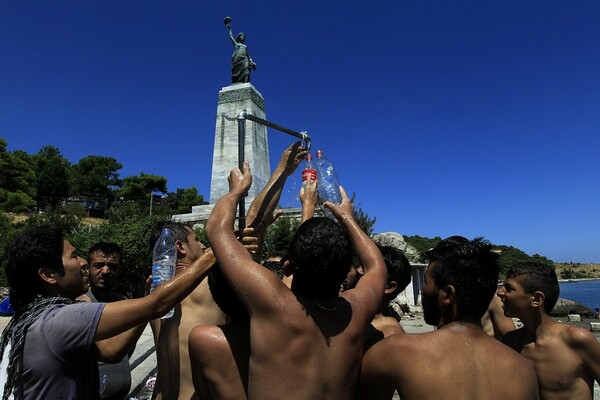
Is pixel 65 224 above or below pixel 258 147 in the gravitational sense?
below

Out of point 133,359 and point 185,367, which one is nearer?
point 185,367

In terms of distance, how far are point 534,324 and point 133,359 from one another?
5.07m

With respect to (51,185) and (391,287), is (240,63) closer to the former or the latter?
(391,287)

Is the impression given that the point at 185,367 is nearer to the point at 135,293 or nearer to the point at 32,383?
the point at 32,383

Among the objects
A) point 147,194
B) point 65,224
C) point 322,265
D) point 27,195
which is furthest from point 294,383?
point 147,194

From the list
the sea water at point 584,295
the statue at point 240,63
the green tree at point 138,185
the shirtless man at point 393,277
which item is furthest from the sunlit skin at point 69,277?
the green tree at point 138,185

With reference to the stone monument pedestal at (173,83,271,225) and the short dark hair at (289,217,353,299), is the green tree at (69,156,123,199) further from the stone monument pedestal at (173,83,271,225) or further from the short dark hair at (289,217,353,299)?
the short dark hair at (289,217,353,299)

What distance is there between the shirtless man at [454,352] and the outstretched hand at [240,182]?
3.21ft

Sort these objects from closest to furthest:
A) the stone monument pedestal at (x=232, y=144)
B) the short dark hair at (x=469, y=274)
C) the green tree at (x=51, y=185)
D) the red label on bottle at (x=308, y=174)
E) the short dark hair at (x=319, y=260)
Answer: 1. the short dark hair at (x=319, y=260)
2. the short dark hair at (x=469, y=274)
3. the red label on bottle at (x=308, y=174)
4. the stone monument pedestal at (x=232, y=144)
5. the green tree at (x=51, y=185)

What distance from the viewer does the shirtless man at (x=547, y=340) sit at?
2.44 meters

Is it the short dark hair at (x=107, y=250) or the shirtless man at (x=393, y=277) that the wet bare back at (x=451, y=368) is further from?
the short dark hair at (x=107, y=250)

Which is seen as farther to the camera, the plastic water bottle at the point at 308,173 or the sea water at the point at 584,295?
the sea water at the point at 584,295

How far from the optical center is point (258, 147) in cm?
1791

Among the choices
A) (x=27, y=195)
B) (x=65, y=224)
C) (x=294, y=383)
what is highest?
(x=27, y=195)
